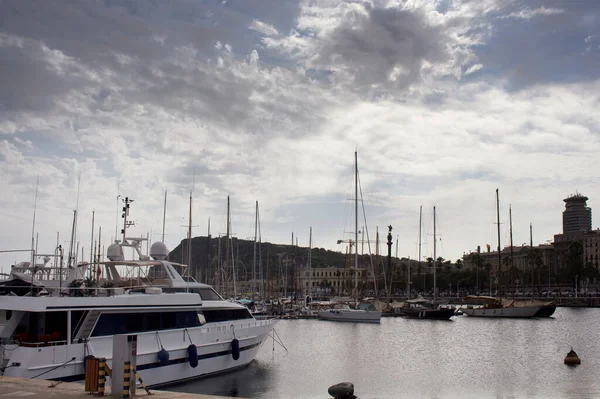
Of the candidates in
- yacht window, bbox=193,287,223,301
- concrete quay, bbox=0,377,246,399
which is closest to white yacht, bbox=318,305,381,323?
yacht window, bbox=193,287,223,301

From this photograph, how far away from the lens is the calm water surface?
27.0 m

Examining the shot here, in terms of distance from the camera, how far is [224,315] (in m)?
29.5

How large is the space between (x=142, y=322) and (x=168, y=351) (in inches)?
Answer: 68.9

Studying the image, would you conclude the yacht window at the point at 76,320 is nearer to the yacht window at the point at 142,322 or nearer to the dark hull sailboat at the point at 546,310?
the yacht window at the point at 142,322

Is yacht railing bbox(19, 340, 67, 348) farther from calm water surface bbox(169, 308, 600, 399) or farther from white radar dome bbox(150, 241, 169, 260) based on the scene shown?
white radar dome bbox(150, 241, 169, 260)

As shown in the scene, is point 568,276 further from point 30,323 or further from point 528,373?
point 30,323

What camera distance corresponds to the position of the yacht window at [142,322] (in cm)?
2240

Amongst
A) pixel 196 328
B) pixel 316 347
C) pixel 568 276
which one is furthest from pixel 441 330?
pixel 568 276

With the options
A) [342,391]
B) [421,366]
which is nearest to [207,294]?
[342,391]

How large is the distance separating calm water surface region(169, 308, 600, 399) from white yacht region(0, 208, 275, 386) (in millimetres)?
1324

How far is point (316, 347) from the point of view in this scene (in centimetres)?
4538

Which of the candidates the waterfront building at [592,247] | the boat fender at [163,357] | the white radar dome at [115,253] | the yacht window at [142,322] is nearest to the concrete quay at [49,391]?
the yacht window at [142,322]

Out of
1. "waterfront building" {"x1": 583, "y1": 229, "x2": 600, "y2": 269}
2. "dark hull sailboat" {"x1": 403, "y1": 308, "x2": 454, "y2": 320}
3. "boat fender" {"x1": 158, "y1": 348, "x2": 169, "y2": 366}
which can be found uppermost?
"waterfront building" {"x1": 583, "y1": 229, "x2": 600, "y2": 269}

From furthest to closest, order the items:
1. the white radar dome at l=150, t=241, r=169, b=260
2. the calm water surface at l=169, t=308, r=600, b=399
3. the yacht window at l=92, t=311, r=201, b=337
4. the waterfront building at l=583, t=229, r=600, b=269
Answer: the waterfront building at l=583, t=229, r=600, b=269 < the white radar dome at l=150, t=241, r=169, b=260 < the calm water surface at l=169, t=308, r=600, b=399 < the yacht window at l=92, t=311, r=201, b=337
